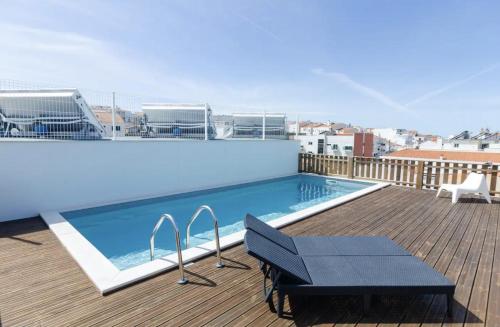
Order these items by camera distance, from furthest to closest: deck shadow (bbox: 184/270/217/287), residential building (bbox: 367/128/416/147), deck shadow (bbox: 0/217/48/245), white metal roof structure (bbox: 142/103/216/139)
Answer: residential building (bbox: 367/128/416/147) < white metal roof structure (bbox: 142/103/216/139) < deck shadow (bbox: 0/217/48/245) < deck shadow (bbox: 184/270/217/287)

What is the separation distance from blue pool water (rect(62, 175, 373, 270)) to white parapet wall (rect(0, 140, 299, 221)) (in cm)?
35

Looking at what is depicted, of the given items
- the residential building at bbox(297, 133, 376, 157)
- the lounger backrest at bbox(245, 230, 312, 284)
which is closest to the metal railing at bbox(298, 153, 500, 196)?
the lounger backrest at bbox(245, 230, 312, 284)

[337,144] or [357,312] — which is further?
[337,144]

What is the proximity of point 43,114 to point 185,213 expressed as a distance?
3.92 m

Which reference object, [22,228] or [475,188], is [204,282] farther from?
[475,188]

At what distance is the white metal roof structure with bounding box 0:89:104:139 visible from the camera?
5559 mm

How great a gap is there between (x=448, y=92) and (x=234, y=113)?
22807mm

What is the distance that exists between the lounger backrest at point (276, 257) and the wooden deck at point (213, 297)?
1.18 feet

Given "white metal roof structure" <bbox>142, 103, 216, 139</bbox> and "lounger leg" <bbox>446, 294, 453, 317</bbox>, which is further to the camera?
"white metal roof structure" <bbox>142, 103, 216, 139</bbox>

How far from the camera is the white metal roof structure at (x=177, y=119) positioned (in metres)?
8.37

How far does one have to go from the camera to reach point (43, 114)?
5.84 m

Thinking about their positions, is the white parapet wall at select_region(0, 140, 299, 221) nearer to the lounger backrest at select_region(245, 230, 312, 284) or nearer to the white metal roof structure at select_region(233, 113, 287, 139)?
the white metal roof structure at select_region(233, 113, 287, 139)

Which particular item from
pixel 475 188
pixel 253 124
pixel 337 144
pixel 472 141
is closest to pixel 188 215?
pixel 253 124

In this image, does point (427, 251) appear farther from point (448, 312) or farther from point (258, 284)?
point (258, 284)
